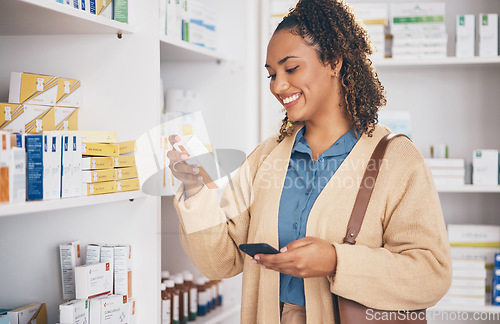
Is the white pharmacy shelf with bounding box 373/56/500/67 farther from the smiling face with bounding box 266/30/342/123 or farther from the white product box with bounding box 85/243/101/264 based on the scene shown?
the white product box with bounding box 85/243/101/264

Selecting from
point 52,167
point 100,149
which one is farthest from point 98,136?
point 52,167

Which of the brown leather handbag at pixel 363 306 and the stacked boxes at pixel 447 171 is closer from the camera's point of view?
the brown leather handbag at pixel 363 306

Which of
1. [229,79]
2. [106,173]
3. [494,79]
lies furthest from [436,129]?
[106,173]

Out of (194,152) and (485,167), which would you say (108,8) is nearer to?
(194,152)

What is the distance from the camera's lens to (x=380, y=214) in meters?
1.44

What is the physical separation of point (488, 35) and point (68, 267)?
222 centimetres

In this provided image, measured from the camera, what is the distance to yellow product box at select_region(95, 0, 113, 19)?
1607 millimetres

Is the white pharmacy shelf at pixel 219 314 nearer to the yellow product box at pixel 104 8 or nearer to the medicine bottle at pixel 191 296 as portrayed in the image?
the medicine bottle at pixel 191 296

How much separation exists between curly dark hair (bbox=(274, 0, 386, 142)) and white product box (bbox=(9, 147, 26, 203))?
0.83 metres

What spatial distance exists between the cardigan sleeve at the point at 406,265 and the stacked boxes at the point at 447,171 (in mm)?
1289

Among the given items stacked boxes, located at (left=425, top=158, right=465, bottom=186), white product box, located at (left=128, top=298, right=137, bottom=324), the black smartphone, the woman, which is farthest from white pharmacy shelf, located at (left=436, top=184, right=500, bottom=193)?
white product box, located at (left=128, top=298, right=137, bottom=324)

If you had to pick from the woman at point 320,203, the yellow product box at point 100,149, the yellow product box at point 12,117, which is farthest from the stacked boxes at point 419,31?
the yellow product box at point 12,117

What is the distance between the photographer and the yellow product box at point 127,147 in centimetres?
166

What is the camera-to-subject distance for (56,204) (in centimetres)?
129
